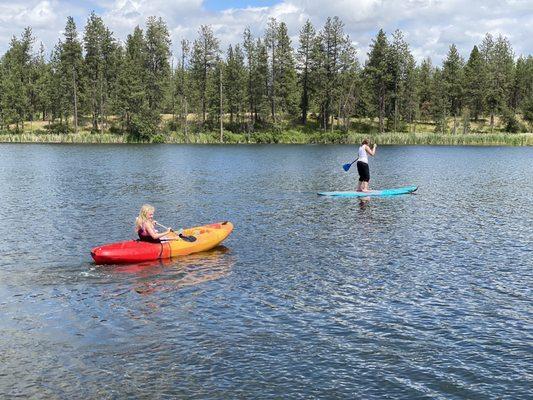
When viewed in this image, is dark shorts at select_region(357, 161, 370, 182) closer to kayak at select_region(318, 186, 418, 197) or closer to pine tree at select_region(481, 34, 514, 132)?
kayak at select_region(318, 186, 418, 197)

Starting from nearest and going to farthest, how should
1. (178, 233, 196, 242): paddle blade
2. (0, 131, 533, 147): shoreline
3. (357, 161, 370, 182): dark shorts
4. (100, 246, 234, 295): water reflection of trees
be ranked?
1. (100, 246, 234, 295): water reflection of trees
2. (178, 233, 196, 242): paddle blade
3. (357, 161, 370, 182): dark shorts
4. (0, 131, 533, 147): shoreline

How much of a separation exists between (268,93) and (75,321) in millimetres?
96839

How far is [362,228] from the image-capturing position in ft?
76.8

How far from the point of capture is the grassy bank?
293ft

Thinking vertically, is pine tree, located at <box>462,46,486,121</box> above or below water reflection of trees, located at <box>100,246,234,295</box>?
above

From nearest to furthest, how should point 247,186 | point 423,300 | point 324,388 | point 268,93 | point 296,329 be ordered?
point 324,388, point 296,329, point 423,300, point 247,186, point 268,93

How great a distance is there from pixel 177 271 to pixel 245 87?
9155 cm

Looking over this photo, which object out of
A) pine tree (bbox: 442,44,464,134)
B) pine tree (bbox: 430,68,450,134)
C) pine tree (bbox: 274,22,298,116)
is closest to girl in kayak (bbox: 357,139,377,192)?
pine tree (bbox: 274,22,298,116)

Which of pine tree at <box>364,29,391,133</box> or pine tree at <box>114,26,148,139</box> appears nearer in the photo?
pine tree at <box>114,26,148,139</box>

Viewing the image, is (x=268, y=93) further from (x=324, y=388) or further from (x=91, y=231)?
(x=324, y=388)

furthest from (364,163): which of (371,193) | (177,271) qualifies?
(177,271)

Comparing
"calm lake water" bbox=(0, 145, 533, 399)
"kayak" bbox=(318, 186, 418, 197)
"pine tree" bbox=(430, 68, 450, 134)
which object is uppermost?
"pine tree" bbox=(430, 68, 450, 134)

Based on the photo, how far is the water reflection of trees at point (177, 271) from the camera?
15250mm

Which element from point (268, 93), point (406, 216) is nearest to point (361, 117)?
point (268, 93)
